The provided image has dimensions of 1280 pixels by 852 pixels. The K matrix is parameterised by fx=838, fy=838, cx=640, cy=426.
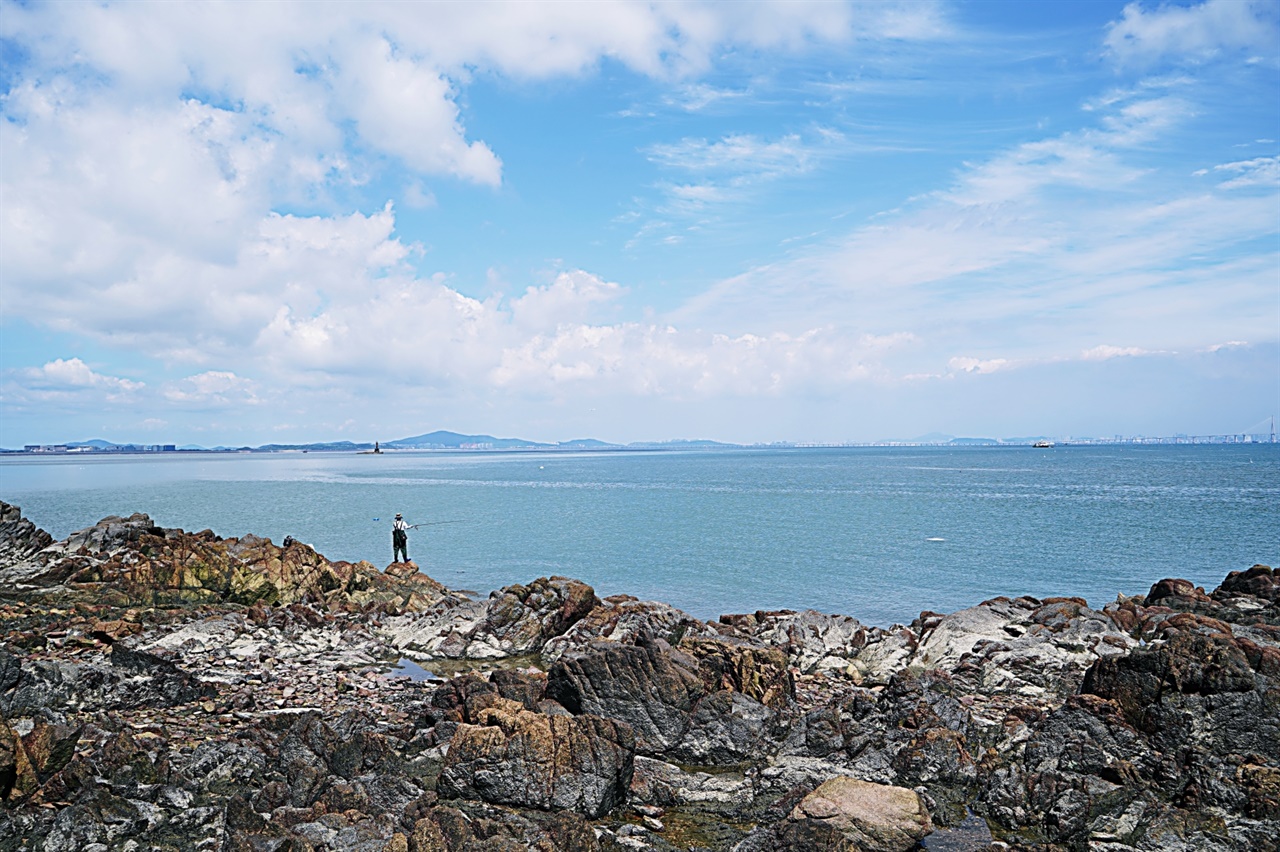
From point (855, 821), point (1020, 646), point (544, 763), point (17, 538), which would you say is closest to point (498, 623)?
point (544, 763)

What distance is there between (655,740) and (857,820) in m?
4.92

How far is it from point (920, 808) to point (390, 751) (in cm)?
825

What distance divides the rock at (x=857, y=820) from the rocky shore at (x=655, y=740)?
32mm

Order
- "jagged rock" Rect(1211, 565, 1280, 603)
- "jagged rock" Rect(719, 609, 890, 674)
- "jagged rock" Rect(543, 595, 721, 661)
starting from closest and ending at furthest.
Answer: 1. "jagged rock" Rect(719, 609, 890, 674)
2. "jagged rock" Rect(543, 595, 721, 661)
3. "jagged rock" Rect(1211, 565, 1280, 603)

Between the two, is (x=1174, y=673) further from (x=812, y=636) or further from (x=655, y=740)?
(x=812, y=636)

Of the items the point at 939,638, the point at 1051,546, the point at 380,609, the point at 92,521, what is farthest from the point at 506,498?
the point at 939,638

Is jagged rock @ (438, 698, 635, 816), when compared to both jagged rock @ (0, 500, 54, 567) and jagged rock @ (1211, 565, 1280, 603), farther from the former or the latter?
jagged rock @ (0, 500, 54, 567)

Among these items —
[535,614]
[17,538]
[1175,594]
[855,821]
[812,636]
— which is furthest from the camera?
[17,538]

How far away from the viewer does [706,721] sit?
1562cm

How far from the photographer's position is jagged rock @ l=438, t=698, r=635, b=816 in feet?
41.5

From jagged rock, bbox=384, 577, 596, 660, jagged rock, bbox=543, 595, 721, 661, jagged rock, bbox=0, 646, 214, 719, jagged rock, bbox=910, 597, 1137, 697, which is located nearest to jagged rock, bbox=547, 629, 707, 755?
jagged rock, bbox=543, 595, 721, 661

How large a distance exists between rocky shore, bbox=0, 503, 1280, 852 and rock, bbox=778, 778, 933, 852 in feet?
0.11

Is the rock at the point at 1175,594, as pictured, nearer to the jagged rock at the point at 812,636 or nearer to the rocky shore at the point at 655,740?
the rocky shore at the point at 655,740

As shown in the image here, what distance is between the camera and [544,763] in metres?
13.0
